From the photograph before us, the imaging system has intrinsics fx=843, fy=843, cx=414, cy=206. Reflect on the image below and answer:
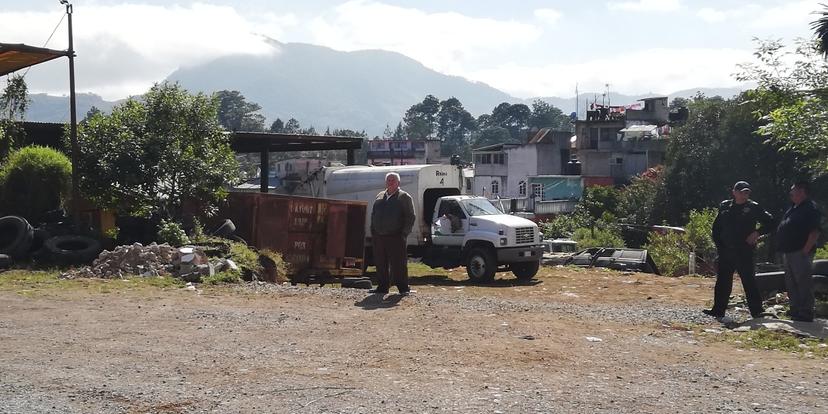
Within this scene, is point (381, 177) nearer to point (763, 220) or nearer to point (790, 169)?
point (763, 220)

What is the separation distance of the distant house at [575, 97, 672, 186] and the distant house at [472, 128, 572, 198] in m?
2.37

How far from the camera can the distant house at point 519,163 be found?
79.6 meters

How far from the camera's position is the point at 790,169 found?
44.9 meters

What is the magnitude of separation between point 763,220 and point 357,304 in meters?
5.44

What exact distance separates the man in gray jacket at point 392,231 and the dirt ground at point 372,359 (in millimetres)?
412

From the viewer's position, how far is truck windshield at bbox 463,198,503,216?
67.5 feet

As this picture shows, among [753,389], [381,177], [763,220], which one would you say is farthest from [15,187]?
[753,389]

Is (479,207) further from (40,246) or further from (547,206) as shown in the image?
(547,206)

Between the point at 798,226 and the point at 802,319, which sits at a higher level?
the point at 798,226

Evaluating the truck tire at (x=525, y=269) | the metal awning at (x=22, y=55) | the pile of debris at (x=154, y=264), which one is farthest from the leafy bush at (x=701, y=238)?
the metal awning at (x=22, y=55)

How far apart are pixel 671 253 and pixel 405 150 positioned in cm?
8409

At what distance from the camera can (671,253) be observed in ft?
100

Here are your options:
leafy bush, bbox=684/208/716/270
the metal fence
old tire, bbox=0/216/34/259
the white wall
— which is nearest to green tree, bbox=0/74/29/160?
old tire, bbox=0/216/34/259

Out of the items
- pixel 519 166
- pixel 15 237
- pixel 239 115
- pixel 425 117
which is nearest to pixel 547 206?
pixel 519 166
